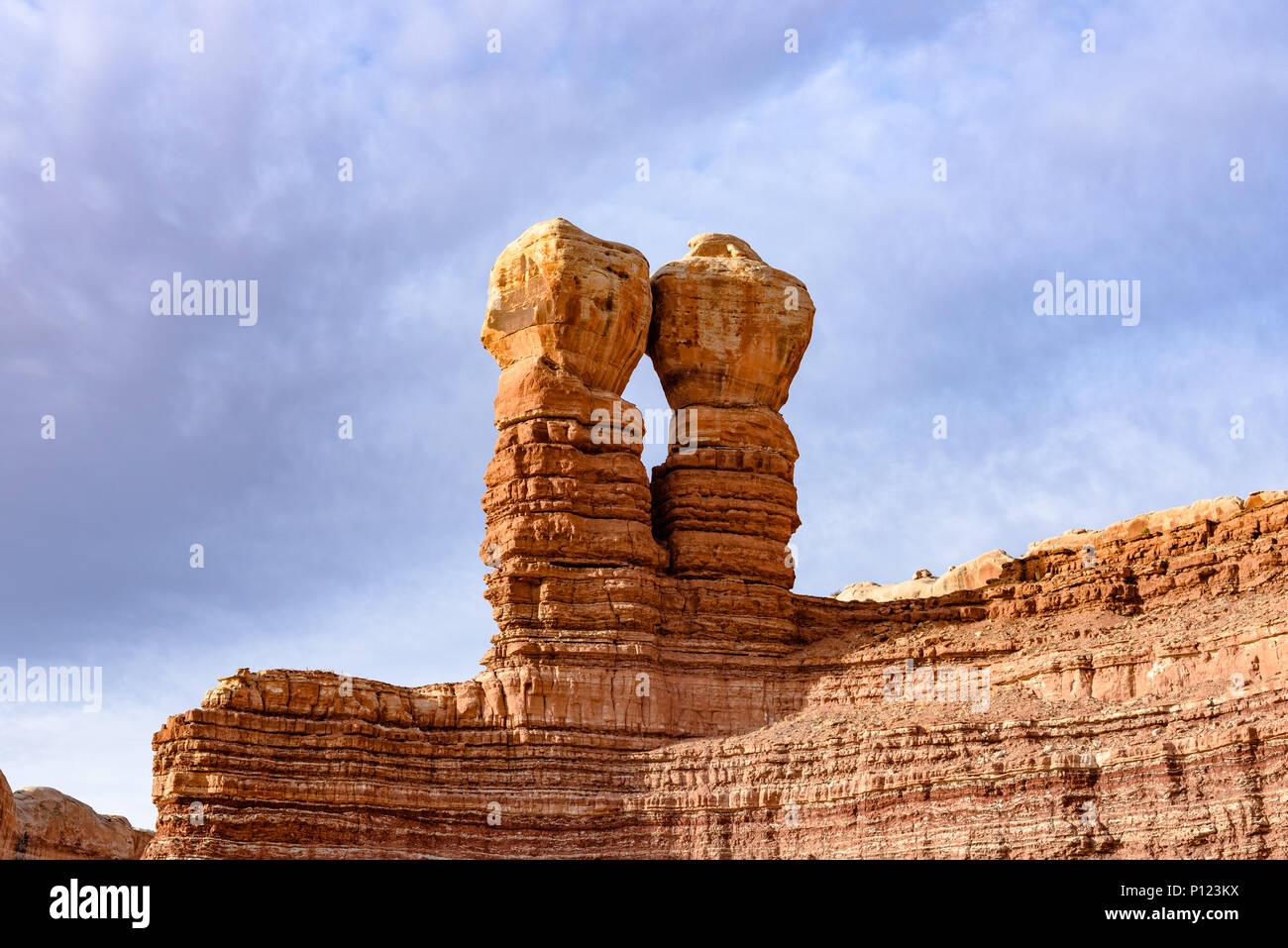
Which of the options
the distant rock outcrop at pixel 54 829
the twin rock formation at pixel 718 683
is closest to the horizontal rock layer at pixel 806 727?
the twin rock formation at pixel 718 683

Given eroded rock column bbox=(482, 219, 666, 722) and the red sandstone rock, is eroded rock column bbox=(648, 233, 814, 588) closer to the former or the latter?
eroded rock column bbox=(482, 219, 666, 722)

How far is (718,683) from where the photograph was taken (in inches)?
2055

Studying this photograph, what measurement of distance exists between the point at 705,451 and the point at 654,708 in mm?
8375

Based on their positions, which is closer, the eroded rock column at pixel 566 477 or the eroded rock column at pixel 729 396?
the eroded rock column at pixel 566 477

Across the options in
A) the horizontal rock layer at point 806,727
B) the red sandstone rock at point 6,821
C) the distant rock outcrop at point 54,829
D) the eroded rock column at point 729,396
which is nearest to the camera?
the horizontal rock layer at point 806,727

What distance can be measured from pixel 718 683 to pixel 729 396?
9.10m

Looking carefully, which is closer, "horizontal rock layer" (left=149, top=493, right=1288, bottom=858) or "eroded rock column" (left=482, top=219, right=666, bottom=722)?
"horizontal rock layer" (left=149, top=493, right=1288, bottom=858)

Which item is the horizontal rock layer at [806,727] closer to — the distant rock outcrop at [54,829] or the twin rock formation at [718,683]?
the twin rock formation at [718,683]

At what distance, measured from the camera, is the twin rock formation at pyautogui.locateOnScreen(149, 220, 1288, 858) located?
42344 millimetres

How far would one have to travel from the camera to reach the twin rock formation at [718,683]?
4234 cm

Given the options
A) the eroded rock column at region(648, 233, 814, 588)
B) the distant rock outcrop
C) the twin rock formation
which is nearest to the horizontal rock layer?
the twin rock formation

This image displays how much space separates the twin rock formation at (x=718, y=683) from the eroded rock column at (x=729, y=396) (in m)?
0.09

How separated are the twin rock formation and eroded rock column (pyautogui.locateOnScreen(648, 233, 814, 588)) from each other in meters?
0.09
